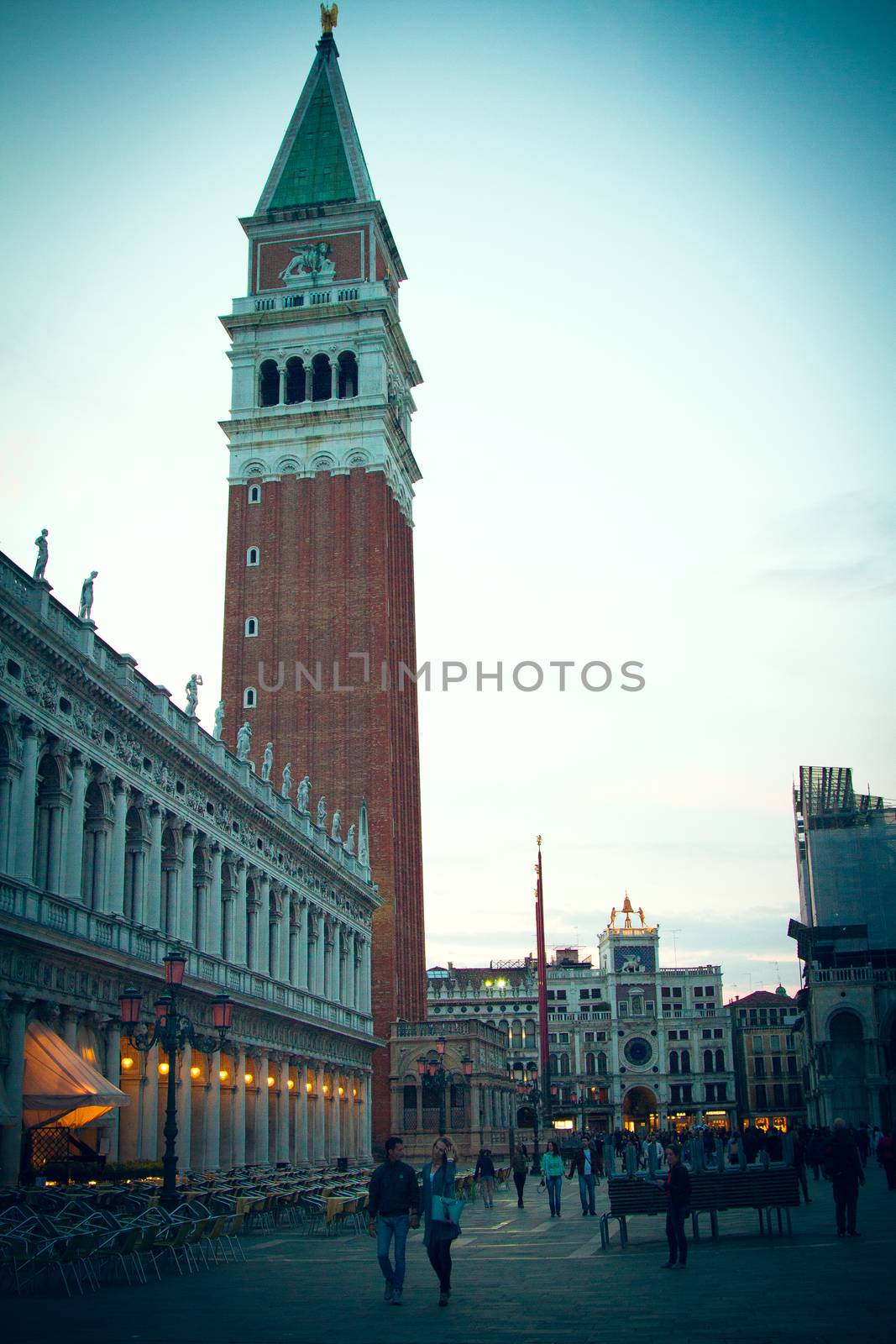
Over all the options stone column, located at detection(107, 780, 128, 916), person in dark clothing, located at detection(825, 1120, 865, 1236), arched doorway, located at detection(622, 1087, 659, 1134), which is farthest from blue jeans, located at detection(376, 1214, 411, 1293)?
arched doorway, located at detection(622, 1087, 659, 1134)

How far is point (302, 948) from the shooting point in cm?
5544

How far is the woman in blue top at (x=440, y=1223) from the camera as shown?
15.7 meters

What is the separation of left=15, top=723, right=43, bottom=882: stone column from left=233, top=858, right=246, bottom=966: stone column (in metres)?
16.0

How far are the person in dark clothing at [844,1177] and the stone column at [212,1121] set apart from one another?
23.3 metres

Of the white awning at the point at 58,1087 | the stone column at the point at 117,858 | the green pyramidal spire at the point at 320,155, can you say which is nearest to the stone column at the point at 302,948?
the stone column at the point at 117,858

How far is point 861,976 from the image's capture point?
7450cm

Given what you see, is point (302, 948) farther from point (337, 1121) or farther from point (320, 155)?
point (320, 155)

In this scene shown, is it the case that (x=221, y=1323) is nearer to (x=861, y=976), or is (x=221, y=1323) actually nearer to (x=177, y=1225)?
(x=177, y=1225)

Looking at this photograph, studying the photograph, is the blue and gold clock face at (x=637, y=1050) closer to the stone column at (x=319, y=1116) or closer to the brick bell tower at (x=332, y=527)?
the brick bell tower at (x=332, y=527)

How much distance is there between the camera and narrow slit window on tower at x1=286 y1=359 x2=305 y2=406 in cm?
8244

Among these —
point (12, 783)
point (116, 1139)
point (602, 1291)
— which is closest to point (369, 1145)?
point (116, 1139)

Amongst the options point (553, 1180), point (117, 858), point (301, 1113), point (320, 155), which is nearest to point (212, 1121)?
point (117, 858)

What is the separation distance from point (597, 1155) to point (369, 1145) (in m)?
18.0

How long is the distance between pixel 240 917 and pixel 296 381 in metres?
44.1
